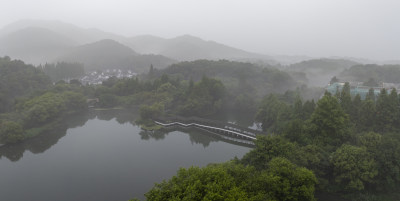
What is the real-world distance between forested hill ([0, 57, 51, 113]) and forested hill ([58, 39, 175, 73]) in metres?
67.5

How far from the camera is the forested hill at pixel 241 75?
65625mm

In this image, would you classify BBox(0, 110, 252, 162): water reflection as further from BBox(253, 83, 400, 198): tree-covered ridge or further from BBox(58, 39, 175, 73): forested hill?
BBox(58, 39, 175, 73): forested hill

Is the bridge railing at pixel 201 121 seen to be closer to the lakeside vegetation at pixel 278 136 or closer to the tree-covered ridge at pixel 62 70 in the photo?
the lakeside vegetation at pixel 278 136

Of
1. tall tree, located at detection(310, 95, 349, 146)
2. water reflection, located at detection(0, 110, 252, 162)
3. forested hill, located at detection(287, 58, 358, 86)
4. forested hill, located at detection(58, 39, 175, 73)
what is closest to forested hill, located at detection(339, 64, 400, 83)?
forested hill, located at detection(287, 58, 358, 86)

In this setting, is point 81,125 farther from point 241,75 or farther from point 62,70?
point 62,70

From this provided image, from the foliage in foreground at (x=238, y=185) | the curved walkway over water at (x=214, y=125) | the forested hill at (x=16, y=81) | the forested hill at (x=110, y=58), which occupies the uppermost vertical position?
the forested hill at (x=110, y=58)

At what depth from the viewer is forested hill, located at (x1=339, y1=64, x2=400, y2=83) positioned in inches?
2876

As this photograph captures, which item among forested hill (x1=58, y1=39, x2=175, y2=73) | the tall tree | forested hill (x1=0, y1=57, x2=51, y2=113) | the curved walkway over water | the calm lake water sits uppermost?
forested hill (x1=58, y1=39, x2=175, y2=73)

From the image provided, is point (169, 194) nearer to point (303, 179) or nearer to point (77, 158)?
point (303, 179)

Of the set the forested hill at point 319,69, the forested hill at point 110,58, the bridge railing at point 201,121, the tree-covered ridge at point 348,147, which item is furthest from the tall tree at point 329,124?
the forested hill at point 110,58

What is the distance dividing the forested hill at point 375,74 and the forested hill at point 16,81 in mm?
91887

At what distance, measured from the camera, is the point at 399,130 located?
2527 centimetres

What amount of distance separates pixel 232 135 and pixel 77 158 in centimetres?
2350

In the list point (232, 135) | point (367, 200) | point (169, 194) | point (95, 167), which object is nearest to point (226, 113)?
point (232, 135)
